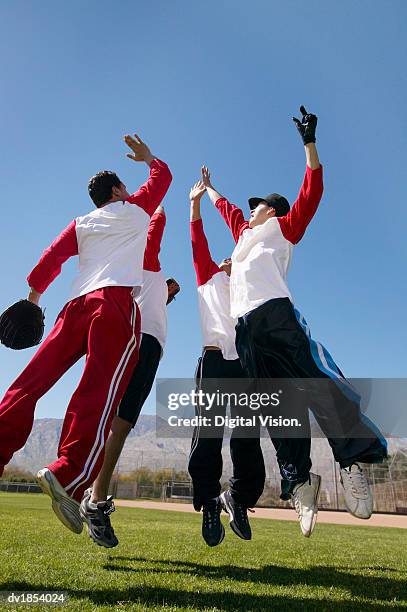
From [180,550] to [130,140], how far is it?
4.25 m

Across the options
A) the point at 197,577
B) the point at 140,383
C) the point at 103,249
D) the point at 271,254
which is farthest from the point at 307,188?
the point at 197,577

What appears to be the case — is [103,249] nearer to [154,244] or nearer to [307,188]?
[154,244]

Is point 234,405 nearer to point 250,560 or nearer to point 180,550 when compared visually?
point 250,560

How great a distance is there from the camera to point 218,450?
410 centimetres

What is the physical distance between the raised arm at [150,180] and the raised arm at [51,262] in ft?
1.88

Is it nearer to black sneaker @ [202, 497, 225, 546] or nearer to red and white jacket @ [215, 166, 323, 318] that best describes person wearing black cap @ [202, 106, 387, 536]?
red and white jacket @ [215, 166, 323, 318]

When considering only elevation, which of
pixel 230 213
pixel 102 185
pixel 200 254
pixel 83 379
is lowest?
pixel 83 379

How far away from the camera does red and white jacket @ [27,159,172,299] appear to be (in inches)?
130

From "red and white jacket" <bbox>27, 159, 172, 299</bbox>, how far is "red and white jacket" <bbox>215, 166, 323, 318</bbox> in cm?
81

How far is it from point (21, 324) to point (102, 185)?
52.9 inches

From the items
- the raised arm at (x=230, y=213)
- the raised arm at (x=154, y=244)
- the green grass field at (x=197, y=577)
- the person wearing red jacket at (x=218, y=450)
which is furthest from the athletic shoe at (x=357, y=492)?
the raised arm at (x=154, y=244)

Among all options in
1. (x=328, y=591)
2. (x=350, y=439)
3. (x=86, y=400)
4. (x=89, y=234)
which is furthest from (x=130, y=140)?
(x=328, y=591)

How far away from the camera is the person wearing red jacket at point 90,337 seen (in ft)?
8.73

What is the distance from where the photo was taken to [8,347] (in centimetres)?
357
